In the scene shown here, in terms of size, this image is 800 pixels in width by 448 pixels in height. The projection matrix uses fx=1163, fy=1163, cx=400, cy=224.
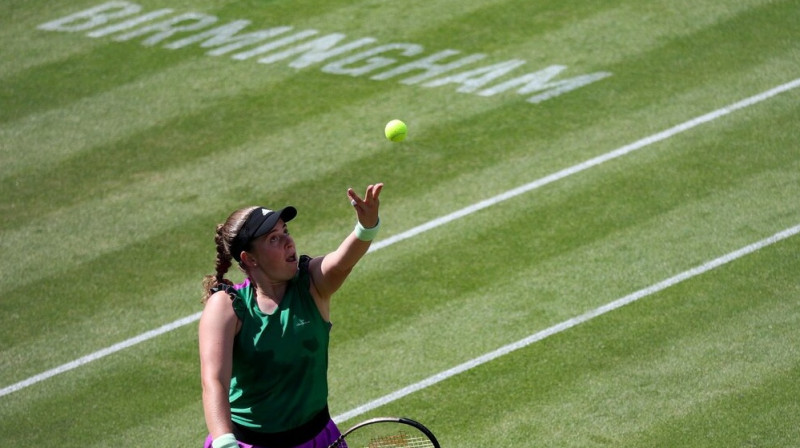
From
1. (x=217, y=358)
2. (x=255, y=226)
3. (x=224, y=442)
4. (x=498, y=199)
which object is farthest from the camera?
(x=498, y=199)

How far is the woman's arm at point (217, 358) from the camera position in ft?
19.5

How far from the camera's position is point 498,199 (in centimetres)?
1238

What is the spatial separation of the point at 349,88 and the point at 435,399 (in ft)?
20.7

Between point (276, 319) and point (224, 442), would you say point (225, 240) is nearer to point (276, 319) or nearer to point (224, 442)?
point (276, 319)

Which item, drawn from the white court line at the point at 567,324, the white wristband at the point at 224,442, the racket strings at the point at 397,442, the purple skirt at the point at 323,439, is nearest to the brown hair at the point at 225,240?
the purple skirt at the point at 323,439

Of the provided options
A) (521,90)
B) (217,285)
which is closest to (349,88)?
(521,90)

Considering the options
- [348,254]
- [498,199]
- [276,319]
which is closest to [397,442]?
[276,319]

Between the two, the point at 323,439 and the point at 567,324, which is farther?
the point at 567,324

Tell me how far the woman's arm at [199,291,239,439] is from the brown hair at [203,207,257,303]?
226 mm

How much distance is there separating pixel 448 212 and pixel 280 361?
6.04 m

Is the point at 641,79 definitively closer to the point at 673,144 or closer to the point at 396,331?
the point at 673,144

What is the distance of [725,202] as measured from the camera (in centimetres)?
1182

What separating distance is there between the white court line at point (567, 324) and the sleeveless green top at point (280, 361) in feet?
9.53

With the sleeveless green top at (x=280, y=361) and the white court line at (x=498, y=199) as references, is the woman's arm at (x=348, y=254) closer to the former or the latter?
the sleeveless green top at (x=280, y=361)
